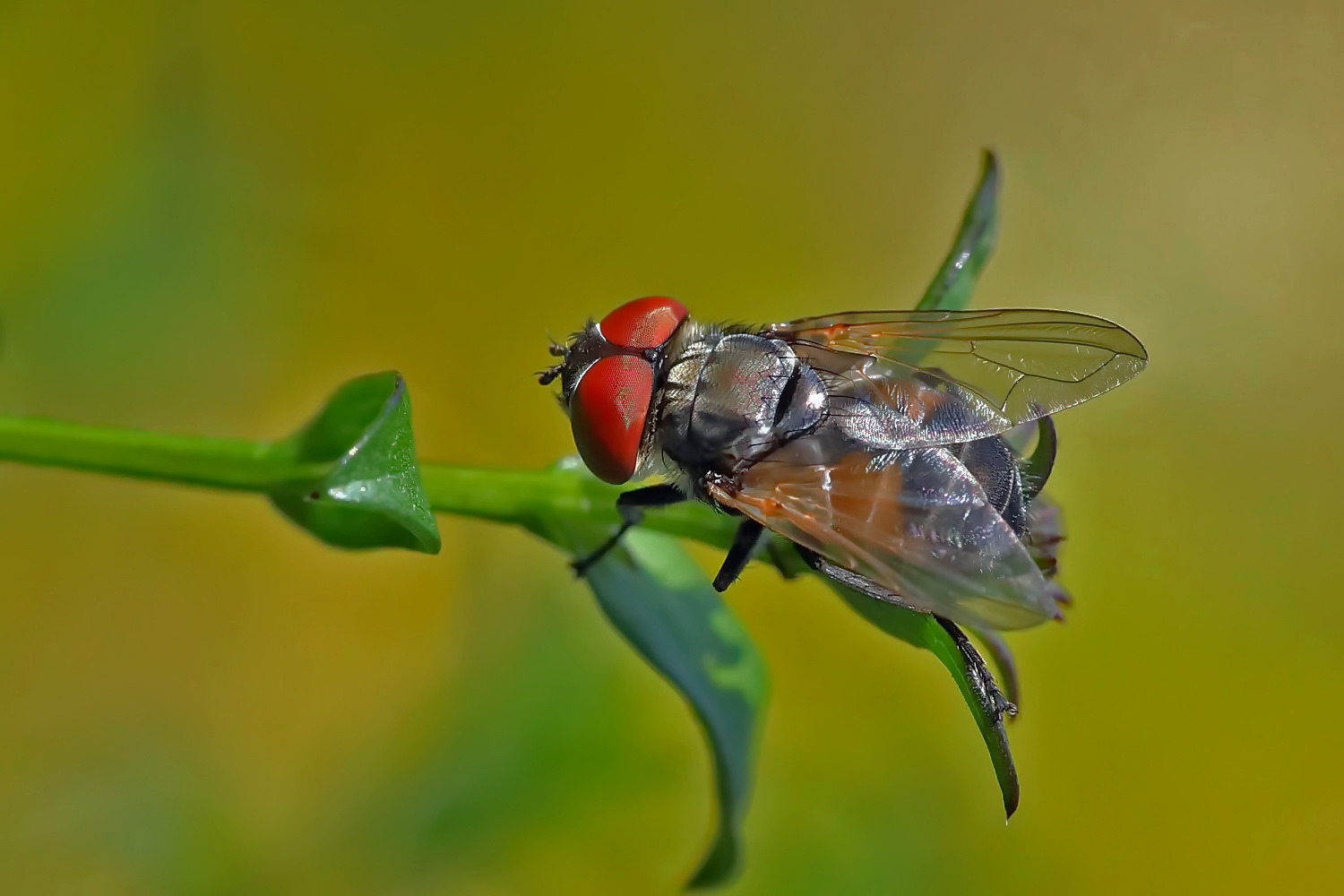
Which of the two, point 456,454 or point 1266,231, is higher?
point 1266,231

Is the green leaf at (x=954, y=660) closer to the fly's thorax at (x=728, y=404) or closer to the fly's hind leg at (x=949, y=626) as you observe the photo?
the fly's hind leg at (x=949, y=626)

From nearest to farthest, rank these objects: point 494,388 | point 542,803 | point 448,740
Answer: point 542,803 < point 448,740 < point 494,388

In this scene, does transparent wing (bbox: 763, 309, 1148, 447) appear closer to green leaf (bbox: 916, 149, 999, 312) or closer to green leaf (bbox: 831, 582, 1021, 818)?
green leaf (bbox: 916, 149, 999, 312)

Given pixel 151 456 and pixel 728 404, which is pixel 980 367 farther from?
pixel 151 456

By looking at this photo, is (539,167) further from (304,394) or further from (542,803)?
(542,803)

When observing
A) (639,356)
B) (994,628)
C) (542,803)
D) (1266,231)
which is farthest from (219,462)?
(1266,231)

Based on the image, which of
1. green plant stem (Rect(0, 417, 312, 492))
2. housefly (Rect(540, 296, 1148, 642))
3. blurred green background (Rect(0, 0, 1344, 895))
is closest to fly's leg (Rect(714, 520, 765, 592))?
housefly (Rect(540, 296, 1148, 642))

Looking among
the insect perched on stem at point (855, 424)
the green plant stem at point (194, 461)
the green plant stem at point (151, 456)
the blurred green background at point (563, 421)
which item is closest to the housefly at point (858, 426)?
the insect perched on stem at point (855, 424)
